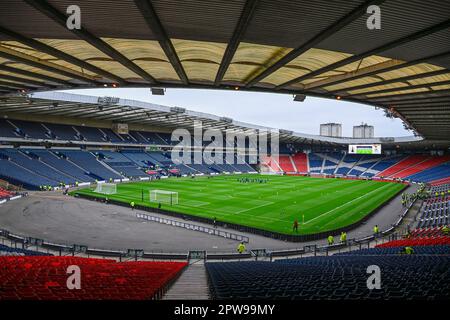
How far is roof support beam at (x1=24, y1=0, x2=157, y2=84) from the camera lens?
7.60 m

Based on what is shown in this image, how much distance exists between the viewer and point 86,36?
32.5 ft

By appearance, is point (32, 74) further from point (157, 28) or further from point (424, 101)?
point (424, 101)

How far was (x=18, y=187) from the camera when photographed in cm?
5038

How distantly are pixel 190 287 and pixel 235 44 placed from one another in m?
9.25

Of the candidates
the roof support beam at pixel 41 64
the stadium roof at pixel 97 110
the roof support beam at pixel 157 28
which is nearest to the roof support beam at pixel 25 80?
the roof support beam at pixel 41 64

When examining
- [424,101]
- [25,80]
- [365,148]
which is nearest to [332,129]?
[365,148]

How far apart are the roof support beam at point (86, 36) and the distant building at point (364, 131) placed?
464 feet

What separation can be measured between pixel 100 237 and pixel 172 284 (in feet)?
52.8

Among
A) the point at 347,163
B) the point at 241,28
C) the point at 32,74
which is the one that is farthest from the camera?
the point at 347,163

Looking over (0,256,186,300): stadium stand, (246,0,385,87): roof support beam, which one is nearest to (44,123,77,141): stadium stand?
(0,256,186,300): stadium stand

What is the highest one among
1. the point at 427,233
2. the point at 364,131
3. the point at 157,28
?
the point at 364,131

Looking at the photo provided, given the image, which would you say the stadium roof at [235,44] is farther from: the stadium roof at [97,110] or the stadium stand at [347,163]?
the stadium stand at [347,163]

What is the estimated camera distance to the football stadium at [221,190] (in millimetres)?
8109

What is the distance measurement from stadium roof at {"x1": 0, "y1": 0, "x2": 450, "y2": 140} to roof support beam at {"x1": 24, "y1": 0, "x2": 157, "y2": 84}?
0.10ft
